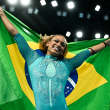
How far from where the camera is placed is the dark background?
3.12 m

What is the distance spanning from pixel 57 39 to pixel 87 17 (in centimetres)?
233

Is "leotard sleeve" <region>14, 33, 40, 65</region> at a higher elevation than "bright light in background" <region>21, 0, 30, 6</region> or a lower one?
lower

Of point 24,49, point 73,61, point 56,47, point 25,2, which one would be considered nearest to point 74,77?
point 73,61

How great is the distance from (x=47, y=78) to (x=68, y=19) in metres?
2.59

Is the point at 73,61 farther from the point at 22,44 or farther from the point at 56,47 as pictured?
the point at 22,44

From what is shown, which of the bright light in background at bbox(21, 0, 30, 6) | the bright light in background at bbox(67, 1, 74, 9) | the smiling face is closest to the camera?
the smiling face

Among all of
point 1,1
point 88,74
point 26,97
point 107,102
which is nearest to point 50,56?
point 26,97

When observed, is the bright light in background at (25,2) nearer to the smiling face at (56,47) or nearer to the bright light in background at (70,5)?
the bright light in background at (70,5)

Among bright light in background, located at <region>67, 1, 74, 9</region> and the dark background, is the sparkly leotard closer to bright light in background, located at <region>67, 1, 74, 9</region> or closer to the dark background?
the dark background

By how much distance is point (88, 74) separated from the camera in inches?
67.8

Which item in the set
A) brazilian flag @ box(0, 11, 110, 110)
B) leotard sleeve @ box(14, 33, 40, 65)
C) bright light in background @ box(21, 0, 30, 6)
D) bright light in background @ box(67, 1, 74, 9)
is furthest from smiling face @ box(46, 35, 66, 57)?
bright light in background @ box(67, 1, 74, 9)

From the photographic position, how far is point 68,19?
340cm

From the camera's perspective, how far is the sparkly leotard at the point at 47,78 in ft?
3.43

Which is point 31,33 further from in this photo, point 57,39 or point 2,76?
point 2,76
